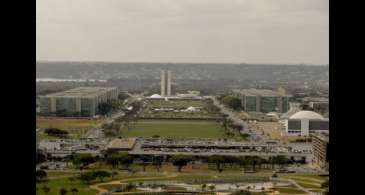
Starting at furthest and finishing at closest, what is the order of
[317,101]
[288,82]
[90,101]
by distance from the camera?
[288,82], [90,101], [317,101]

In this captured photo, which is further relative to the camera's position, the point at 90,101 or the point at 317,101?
the point at 90,101

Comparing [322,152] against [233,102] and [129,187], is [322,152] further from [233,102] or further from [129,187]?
[233,102]

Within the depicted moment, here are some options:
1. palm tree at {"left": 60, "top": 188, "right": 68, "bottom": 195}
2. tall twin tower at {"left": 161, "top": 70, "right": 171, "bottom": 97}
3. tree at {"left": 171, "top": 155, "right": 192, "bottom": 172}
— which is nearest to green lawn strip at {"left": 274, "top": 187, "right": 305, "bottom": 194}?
tree at {"left": 171, "top": 155, "right": 192, "bottom": 172}

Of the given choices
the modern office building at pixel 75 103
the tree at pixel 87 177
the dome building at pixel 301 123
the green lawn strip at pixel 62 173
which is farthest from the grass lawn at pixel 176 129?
the tree at pixel 87 177
